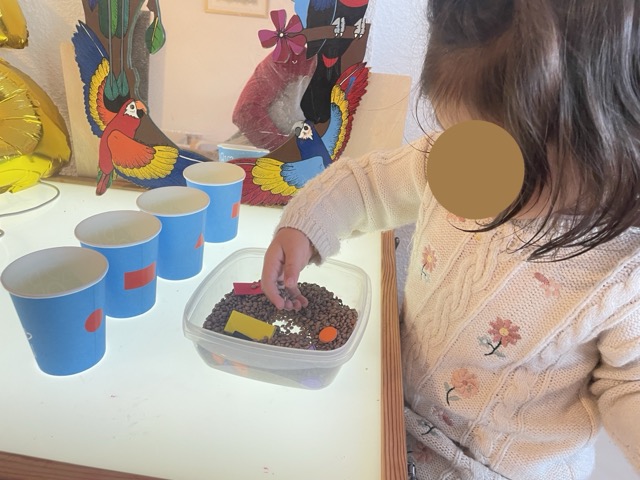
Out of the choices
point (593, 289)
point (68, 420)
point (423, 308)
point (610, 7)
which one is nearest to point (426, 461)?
point (423, 308)

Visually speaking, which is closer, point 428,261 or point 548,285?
point 548,285

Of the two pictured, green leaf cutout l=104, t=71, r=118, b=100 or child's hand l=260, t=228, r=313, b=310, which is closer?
child's hand l=260, t=228, r=313, b=310

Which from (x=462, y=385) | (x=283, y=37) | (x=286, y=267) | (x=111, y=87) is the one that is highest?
(x=283, y=37)

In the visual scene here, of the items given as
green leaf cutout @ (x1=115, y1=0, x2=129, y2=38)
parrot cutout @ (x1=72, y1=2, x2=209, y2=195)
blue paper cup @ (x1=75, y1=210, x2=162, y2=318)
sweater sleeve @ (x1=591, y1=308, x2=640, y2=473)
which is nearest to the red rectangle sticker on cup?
blue paper cup @ (x1=75, y1=210, x2=162, y2=318)

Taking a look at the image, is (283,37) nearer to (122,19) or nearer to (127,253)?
(122,19)

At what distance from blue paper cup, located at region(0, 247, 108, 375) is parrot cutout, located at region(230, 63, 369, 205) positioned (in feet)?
1.15

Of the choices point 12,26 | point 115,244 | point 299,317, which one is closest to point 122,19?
point 12,26

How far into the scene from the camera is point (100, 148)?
85cm

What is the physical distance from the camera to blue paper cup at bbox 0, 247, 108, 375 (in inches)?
18.9

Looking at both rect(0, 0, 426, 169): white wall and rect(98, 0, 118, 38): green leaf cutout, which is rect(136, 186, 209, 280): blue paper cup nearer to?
rect(0, 0, 426, 169): white wall

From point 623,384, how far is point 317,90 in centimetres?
56

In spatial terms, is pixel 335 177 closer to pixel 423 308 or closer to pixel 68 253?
pixel 423 308

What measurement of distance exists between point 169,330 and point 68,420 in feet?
0.51

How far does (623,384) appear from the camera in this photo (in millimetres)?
530
